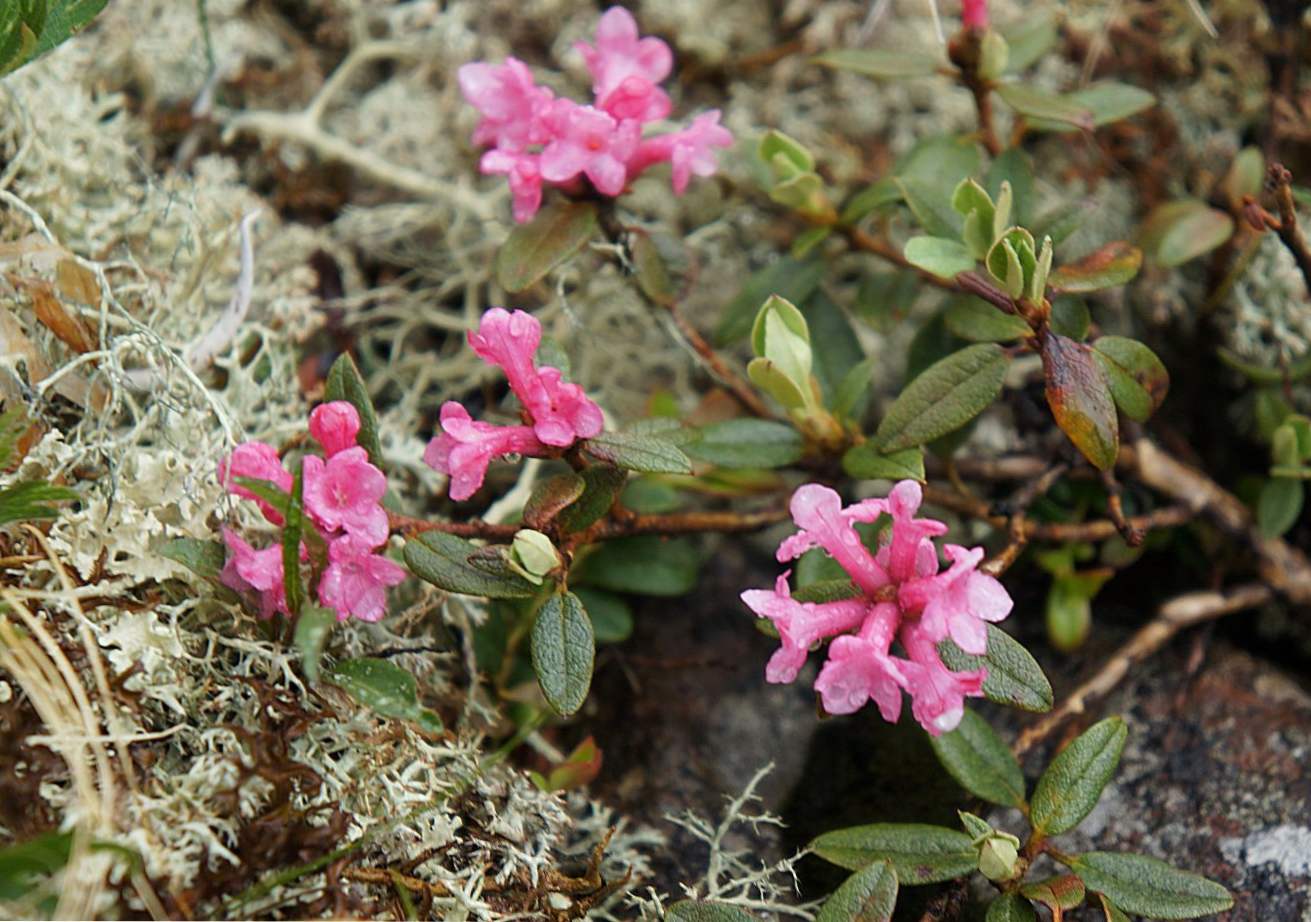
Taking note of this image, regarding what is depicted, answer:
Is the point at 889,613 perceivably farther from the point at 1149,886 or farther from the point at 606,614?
the point at 606,614

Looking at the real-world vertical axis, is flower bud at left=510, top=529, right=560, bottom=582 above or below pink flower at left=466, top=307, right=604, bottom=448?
below

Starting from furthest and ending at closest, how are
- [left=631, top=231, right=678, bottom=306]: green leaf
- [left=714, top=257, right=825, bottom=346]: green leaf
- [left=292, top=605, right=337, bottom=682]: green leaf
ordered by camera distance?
1. [left=714, top=257, right=825, bottom=346]: green leaf
2. [left=631, top=231, right=678, bottom=306]: green leaf
3. [left=292, top=605, right=337, bottom=682]: green leaf

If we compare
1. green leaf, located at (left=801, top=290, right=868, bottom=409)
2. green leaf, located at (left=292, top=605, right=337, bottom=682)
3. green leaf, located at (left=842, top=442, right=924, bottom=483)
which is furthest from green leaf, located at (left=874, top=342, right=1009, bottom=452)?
green leaf, located at (left=292, top=605, right=337, bottom=682)

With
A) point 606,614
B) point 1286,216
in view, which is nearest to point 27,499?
point 606,614

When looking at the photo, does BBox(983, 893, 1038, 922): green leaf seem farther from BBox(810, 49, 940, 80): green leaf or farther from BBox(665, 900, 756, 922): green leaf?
BBox(810, 49, 940, 80): green leaf

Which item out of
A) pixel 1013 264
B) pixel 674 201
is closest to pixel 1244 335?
pixel 1013 264

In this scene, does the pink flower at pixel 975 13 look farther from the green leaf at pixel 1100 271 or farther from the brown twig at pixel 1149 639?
the brown twig at pixel 1149 639

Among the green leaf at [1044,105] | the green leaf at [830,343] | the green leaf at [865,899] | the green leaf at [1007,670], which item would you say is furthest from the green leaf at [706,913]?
the green leaf at [1044,105]

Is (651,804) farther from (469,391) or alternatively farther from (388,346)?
(388,346)
